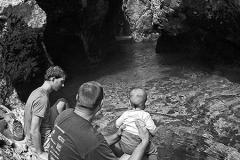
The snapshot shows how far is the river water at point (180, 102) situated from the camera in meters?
6.12

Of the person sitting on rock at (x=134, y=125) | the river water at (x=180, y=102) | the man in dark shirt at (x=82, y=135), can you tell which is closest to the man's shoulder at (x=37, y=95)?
the person sitting on rock at (x=134, y=125)

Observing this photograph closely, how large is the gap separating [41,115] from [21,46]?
412 cm

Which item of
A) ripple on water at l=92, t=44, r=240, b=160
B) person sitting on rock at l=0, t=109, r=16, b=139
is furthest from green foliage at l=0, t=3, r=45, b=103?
ripple on water at l=92, t=44, r=240, b=160

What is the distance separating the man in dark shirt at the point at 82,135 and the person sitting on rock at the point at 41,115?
138cm

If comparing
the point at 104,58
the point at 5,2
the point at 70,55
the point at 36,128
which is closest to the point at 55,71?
the point at 36,128

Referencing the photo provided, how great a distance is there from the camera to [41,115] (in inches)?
162

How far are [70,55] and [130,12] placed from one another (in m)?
12.9

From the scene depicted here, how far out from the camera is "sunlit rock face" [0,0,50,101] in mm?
6719

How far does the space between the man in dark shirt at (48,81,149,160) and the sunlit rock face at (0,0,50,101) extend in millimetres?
3878

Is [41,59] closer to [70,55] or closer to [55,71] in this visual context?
[55,71]

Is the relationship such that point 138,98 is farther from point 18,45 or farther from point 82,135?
point 18,45

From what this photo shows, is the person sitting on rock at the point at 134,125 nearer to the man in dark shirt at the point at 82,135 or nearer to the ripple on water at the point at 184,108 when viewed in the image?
the man in dark shirt at the point at 82,135

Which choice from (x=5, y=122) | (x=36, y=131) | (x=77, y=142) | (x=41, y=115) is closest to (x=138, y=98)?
(x=41, y=115)

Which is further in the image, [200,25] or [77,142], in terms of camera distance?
[200,25]
